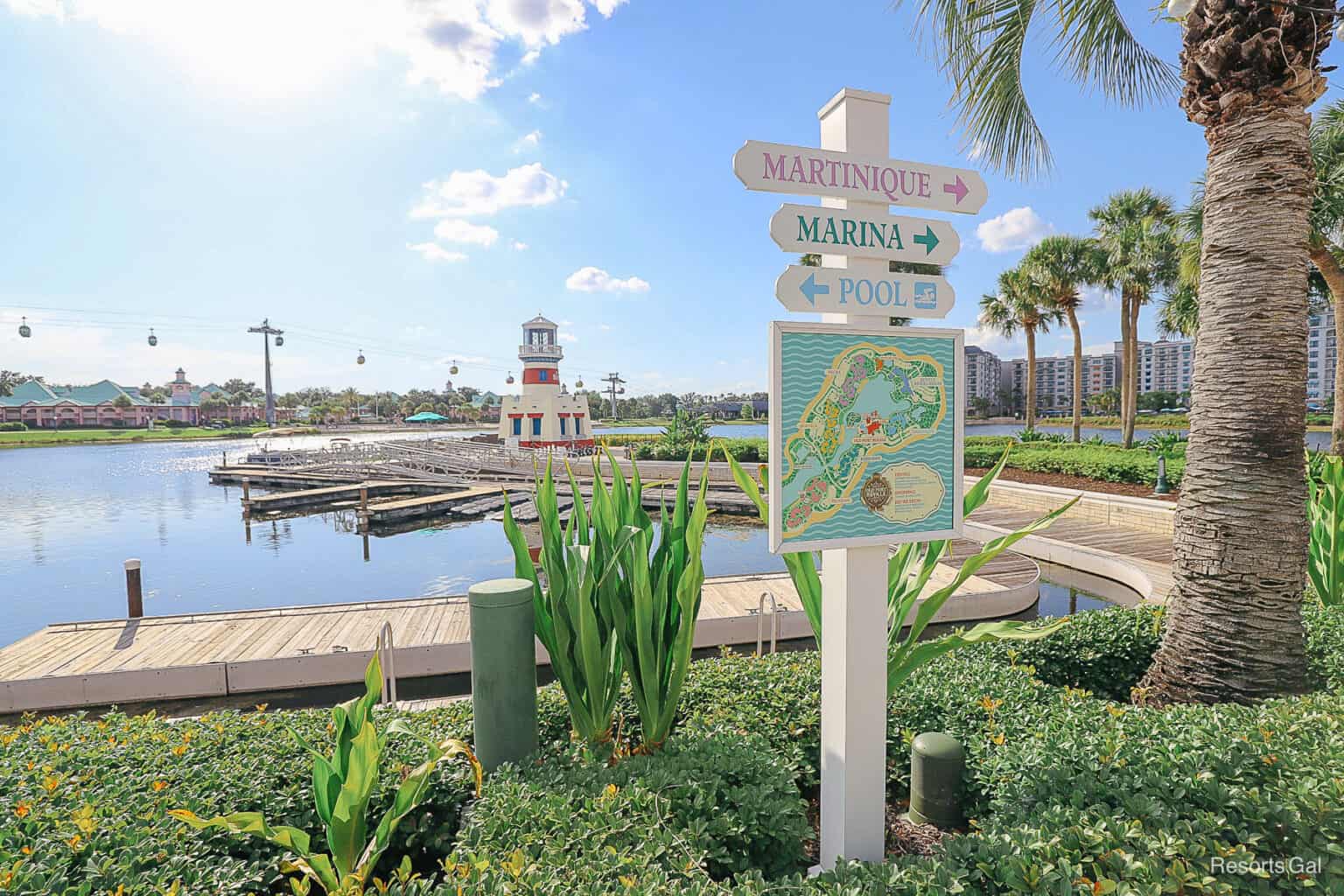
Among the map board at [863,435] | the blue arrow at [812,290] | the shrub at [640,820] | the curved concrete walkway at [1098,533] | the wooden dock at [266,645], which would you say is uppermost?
the blue arrow at [812,290]

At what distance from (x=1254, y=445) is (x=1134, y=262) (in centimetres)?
1800

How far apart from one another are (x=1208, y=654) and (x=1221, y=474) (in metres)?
0.83

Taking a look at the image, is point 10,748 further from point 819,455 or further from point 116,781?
point 819,455

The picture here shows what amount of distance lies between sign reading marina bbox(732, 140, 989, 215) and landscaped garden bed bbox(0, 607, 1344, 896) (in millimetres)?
1827

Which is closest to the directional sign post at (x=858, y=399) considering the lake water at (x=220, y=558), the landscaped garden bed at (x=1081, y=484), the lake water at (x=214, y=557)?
Result: the lake water at (x=220, y=558)

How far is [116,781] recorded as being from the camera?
2018 millimetres

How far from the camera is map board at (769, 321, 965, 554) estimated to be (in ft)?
6.34

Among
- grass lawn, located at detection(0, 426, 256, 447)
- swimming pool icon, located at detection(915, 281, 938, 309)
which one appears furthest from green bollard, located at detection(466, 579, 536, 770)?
grass lawn, located at detection(0, 426, 256, 447)

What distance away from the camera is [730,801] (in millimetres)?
1987

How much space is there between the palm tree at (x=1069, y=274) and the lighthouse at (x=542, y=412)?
1818cm

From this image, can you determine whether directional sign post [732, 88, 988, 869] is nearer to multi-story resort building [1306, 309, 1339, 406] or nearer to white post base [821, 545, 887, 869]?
white post base [821, 545, 887, 869]

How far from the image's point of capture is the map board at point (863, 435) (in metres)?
1.93

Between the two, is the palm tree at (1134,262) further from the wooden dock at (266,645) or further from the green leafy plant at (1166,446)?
the wooden dock at (266,645)

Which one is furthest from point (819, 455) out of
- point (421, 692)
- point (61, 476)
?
point (61, 476)
